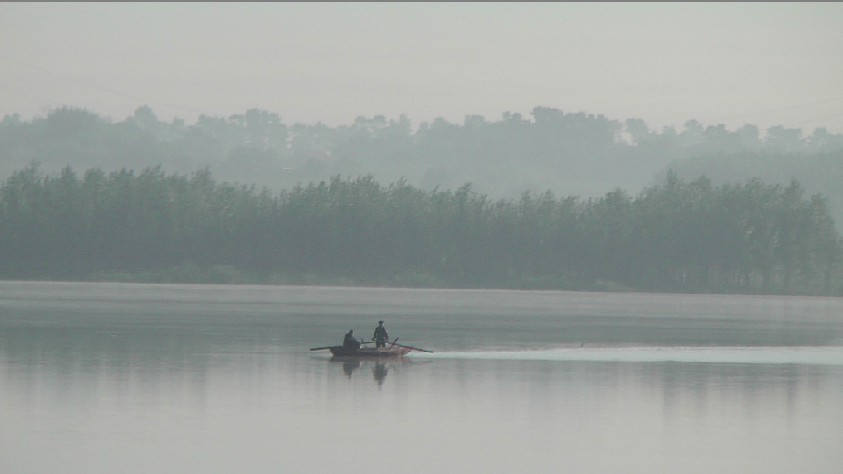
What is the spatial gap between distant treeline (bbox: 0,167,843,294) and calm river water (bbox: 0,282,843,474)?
213 ft

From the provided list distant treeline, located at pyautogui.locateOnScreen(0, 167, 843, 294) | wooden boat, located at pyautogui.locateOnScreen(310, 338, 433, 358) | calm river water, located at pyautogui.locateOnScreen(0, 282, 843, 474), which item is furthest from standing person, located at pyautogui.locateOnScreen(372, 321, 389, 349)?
distant treeline, located at pyautogui.locateOnScreen(0, 167, 843, 294)

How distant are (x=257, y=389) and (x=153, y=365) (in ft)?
22.4

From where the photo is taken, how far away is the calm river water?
26078mm

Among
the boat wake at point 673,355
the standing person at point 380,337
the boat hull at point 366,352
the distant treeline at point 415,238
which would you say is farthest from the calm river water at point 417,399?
the distant treeline at point 415,238

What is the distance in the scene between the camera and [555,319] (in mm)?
78688

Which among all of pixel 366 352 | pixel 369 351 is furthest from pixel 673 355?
pixel 366 352

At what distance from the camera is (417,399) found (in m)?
35.4

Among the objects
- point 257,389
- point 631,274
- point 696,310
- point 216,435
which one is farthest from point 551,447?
point 631,274

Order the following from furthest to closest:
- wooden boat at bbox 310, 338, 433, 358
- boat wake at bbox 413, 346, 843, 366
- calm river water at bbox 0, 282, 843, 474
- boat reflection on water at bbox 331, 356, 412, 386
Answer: boat wake at bbox 413, 346, 843, 366 → wooden boat at bbox 310, 338, 433, 358 → boat reflection on water at bbox 331, 356, 412, 386 → calm river water at bbox 0, 282, 843, 474

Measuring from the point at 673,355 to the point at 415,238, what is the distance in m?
86.9

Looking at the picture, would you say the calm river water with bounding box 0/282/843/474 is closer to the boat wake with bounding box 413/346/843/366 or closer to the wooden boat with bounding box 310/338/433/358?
the boat wake with bounding box 413/346/843/366

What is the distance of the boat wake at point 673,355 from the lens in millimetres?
48531

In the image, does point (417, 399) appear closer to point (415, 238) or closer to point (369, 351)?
point (369, 351)

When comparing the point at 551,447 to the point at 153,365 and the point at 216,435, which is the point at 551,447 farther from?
the point at 153,365
